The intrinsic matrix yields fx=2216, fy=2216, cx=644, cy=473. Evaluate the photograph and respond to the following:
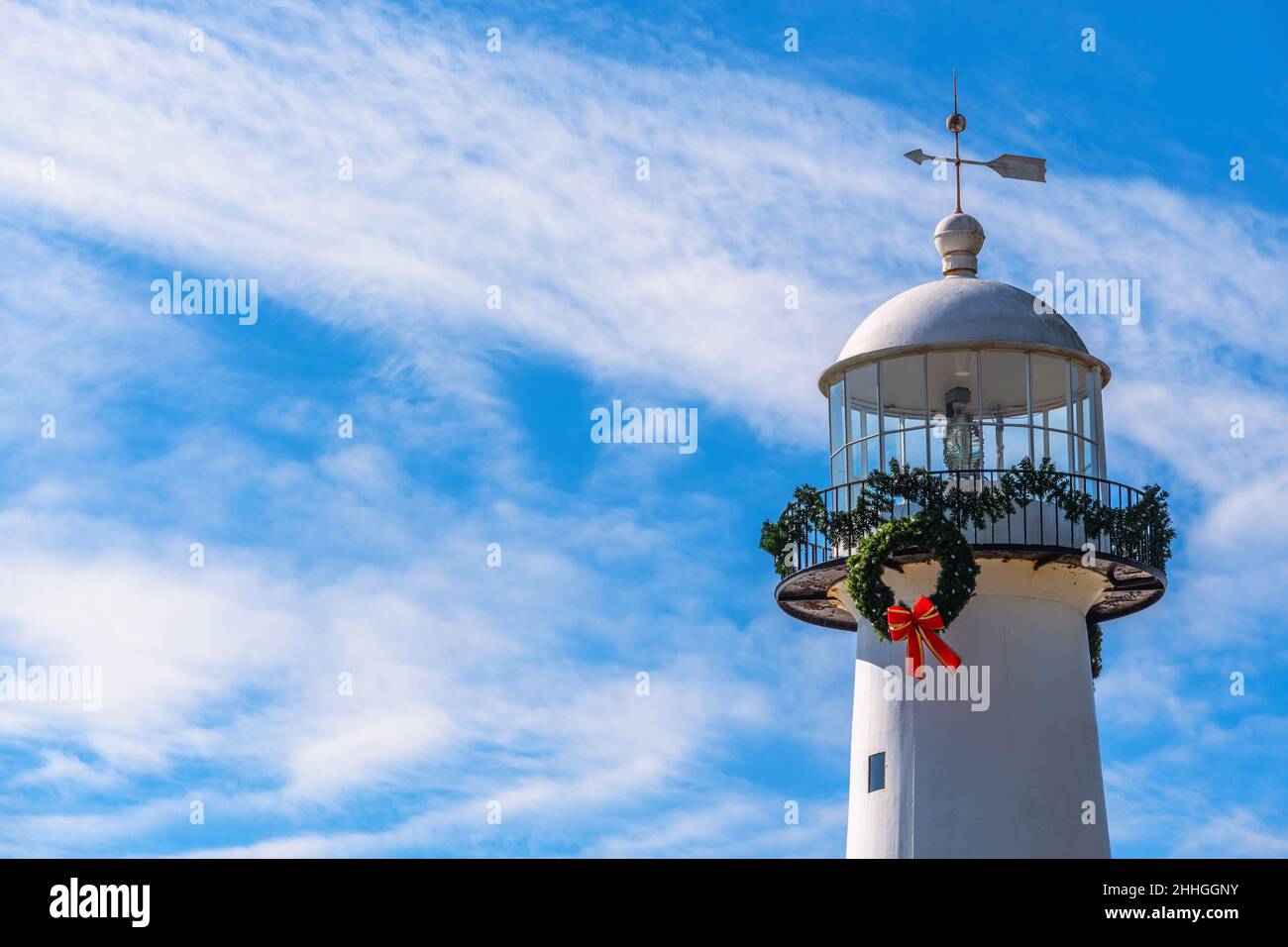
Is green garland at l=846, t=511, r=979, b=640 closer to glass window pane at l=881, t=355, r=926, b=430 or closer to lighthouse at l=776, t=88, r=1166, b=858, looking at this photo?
lighthouse at l=776, t=88, r=1166, b=858

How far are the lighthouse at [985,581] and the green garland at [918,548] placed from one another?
1.02 ft

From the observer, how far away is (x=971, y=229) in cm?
3525

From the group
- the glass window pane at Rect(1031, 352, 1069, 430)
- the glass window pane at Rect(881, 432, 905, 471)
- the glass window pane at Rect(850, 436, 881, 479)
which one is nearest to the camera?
the glass window pane at Rect(881, 432, 905, 471)

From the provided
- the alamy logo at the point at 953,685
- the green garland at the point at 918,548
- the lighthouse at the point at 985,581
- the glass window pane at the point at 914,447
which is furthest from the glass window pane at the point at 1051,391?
the alamy logo at the point at 953,685

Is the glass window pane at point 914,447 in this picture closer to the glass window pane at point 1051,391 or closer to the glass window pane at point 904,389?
the glass window pane at point 904,389

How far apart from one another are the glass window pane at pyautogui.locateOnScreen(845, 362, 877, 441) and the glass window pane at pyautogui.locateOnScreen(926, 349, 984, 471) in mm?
889

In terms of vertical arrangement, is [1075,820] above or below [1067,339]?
below

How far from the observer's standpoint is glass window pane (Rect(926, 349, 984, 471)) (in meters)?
33.1

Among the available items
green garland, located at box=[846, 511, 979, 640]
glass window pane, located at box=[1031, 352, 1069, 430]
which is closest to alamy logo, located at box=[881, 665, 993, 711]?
green garland, located at box=[846, 511, 979, 640]

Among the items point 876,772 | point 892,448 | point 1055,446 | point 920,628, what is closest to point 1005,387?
point 1055,446
